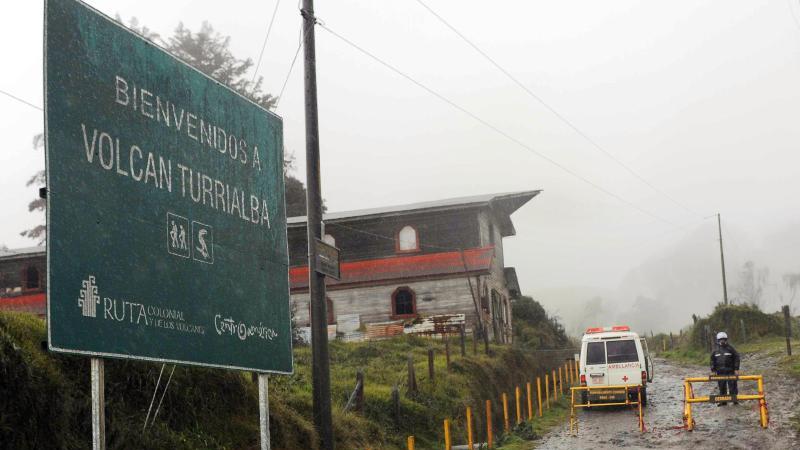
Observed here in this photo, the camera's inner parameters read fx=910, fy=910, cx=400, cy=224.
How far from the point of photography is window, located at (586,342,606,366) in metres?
29.7

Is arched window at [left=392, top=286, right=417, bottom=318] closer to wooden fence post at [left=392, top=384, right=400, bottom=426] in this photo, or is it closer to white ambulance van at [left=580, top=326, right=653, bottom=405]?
white ambulance van at [left=580, top=326, right=653, bottom=405]

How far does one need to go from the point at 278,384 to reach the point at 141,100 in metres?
10.2

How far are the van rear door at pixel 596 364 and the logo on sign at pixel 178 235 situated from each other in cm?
2236

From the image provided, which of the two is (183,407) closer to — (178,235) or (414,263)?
(178,235)

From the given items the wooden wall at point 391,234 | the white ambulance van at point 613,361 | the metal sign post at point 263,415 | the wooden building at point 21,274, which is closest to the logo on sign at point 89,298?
the metal sign post at point 263,415

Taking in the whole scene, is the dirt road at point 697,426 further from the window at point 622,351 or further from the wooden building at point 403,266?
the wooden building at point 403,266

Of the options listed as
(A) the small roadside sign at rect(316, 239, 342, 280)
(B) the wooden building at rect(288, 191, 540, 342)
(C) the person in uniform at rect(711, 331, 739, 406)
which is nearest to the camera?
(A) the small roadside sign at rect(316, 239, 342, 280)

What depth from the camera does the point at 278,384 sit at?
17.8m

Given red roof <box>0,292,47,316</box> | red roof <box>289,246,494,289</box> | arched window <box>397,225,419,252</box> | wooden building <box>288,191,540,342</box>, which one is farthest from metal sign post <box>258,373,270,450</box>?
arched window <box>397,225,419,252</box>

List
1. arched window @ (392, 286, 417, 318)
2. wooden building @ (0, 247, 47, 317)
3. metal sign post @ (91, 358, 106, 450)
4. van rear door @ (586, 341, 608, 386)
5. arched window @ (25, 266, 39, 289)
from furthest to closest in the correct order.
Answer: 1. arched window @ (25, 266, 39, 289)
2. wooden building @ (0, 247, 47, 317)
3. arched window @ (392, 286, 417, 318)
4. van rear door @ (586, 341, 608, 386)
5. metal sign post @ (91, 358, 106, 450)

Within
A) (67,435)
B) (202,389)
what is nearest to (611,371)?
(202,389)

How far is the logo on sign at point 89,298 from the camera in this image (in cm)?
755

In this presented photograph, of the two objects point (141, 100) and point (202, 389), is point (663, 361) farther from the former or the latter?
point (141, 100)

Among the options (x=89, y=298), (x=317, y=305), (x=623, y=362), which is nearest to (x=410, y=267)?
(x=623, y=362)
